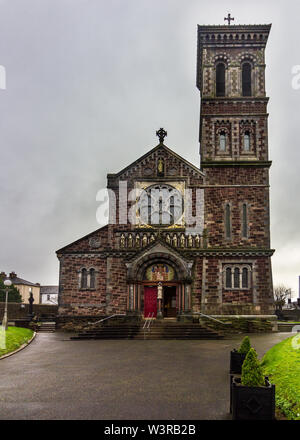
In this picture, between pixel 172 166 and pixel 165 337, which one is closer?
pixel 165 337

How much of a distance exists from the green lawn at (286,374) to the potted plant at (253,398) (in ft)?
2.36

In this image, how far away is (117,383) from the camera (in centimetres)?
1220

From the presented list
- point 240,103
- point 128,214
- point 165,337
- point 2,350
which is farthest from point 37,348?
point 240,103

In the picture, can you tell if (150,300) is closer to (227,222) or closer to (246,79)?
(227,222)

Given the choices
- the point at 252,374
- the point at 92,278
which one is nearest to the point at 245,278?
the point at 92,278

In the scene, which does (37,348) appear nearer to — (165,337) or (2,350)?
(2,350)

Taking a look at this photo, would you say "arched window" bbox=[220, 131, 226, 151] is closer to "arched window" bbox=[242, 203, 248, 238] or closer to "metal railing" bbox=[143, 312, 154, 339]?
"arched window" bbox=[242, 203, 248, 238]

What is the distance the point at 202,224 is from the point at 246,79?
12.8 m

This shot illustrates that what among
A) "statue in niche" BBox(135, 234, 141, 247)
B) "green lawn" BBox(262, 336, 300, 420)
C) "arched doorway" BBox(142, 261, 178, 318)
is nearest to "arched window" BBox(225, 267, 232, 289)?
"arched doorway" BBox(142, 261, 178, 318)

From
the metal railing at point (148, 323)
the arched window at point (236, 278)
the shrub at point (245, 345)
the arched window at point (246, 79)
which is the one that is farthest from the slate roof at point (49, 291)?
the shrub at point (245, 345)
